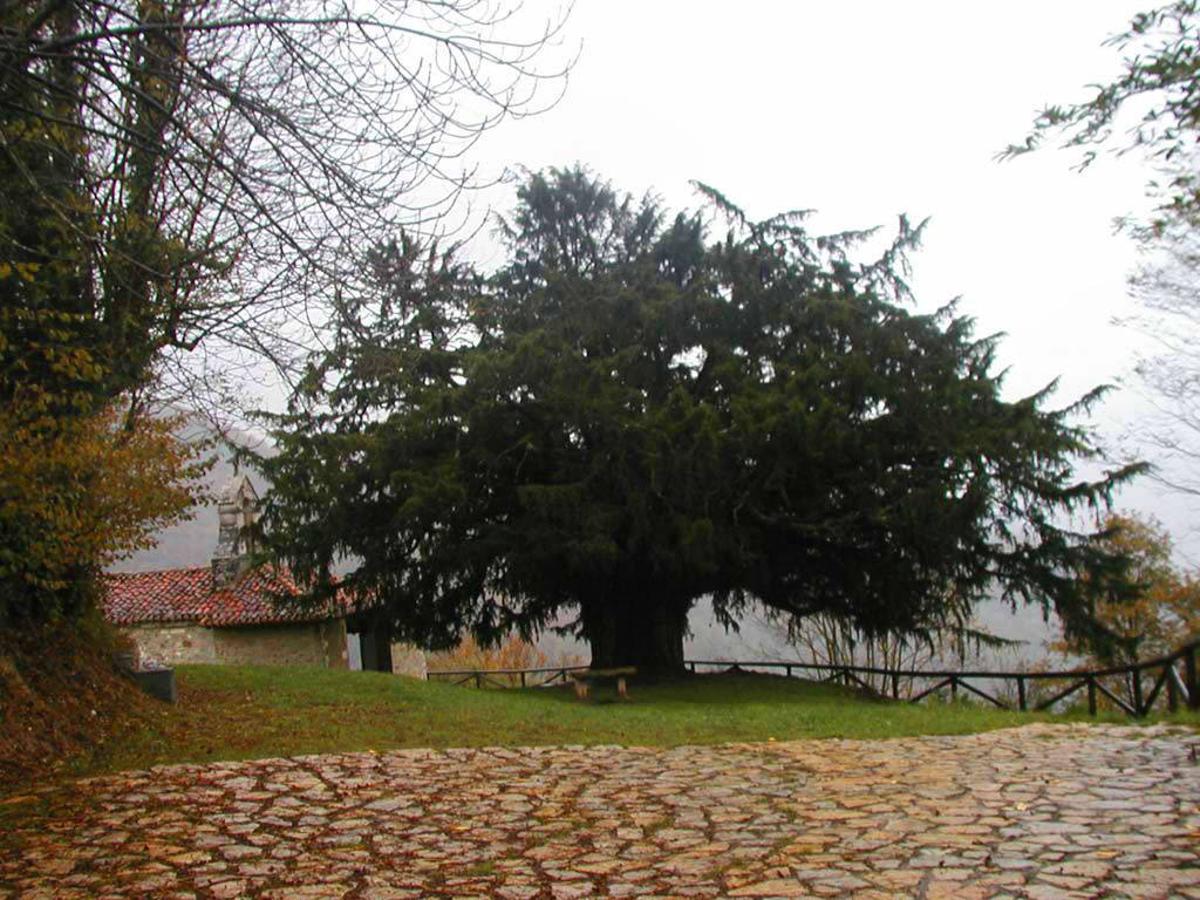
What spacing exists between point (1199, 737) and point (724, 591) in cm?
1232

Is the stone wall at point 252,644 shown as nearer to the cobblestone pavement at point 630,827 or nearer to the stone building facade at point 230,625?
the stone building facade at point 230,625

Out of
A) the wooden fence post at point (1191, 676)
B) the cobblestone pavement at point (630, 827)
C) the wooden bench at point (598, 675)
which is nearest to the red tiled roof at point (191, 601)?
the wooden bench at point (598, 675)

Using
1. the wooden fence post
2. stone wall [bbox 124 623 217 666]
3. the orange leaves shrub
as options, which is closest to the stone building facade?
stone wall [bbox 124 623 217 666]

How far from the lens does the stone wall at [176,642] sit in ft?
101

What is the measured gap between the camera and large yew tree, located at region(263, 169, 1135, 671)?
59.1 ft

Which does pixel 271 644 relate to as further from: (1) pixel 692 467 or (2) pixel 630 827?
(2) pixel 630 827

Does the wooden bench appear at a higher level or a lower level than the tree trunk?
lower

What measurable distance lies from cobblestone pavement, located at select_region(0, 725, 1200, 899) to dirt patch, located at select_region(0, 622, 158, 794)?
4.15 feet

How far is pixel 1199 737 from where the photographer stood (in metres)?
9.55

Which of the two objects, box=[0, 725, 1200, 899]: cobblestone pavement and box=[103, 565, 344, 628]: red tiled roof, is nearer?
box=[0, 725, 1200, 899]: cobblestone pavement

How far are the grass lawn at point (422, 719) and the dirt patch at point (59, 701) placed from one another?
0.92 ft

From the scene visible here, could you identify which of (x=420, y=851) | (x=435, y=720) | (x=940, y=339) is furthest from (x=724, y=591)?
(x=420, y=851)

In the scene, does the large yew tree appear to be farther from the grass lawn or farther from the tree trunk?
the grass lawn

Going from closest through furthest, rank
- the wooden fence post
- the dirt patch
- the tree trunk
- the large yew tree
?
the dirt patch < the wooden fence post < the large yew tree < the tree trunk
